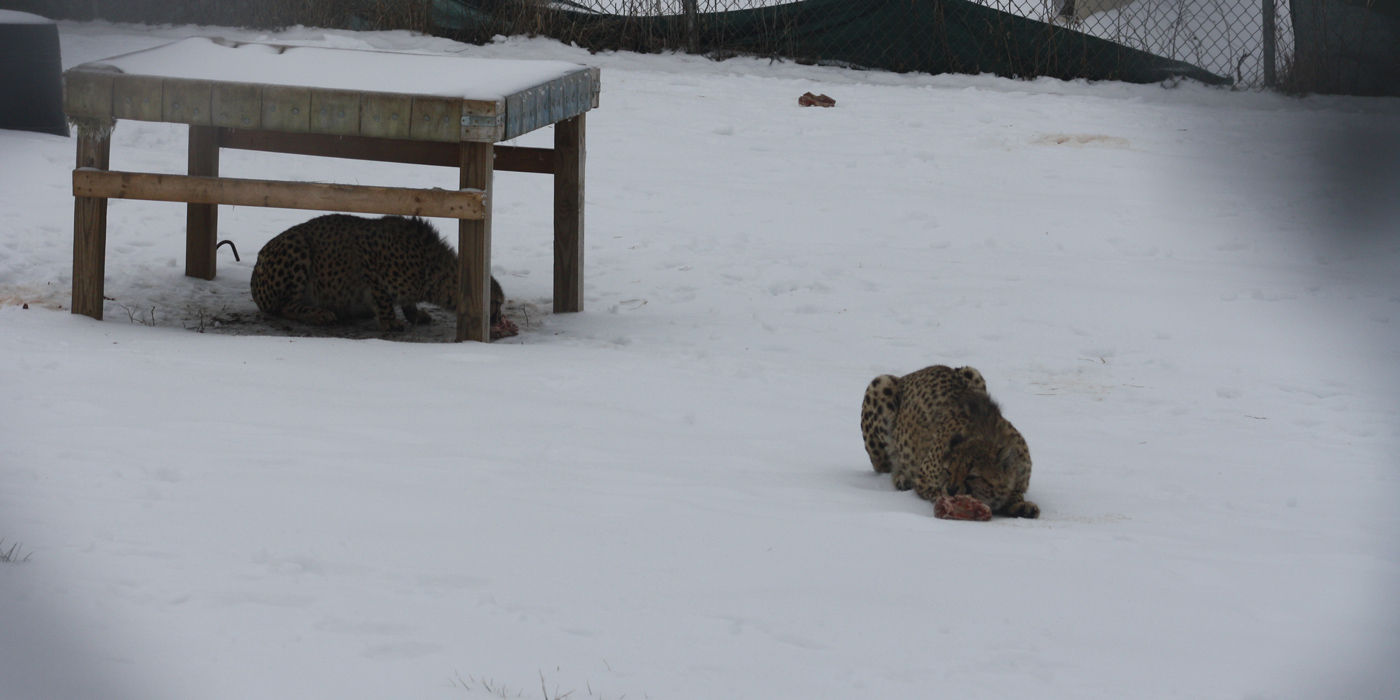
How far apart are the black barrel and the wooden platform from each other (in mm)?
2738

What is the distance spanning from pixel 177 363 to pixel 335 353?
678mm

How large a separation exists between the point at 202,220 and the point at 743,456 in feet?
12.9

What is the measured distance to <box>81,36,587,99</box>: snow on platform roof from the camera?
219 inches

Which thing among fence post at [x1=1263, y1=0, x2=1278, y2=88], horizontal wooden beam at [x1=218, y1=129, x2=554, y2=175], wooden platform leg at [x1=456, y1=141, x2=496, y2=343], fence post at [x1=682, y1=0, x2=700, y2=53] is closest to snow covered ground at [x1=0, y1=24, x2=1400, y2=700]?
fence post at [x1=1263, y1=0, x2=1278, y2=88]

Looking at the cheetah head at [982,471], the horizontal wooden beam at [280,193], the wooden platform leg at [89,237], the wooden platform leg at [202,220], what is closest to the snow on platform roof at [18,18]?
the wooden platform leg at [202,220]

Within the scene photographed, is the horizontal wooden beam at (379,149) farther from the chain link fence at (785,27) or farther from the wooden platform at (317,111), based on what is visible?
the chain link fence at (785,27)

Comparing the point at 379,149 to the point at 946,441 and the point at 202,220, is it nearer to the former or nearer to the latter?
the point at 202,220

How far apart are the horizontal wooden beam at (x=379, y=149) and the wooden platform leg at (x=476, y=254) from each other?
3.51 ft

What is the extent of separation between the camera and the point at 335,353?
557 centimetres

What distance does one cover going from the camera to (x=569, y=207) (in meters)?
6.96

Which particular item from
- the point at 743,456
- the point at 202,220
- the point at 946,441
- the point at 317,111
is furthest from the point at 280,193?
Answer: the point at 946,441

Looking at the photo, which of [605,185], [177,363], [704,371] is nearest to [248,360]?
[177,363]

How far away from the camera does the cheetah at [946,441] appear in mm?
4090

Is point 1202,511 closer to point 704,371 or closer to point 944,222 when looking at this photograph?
point 704,371
